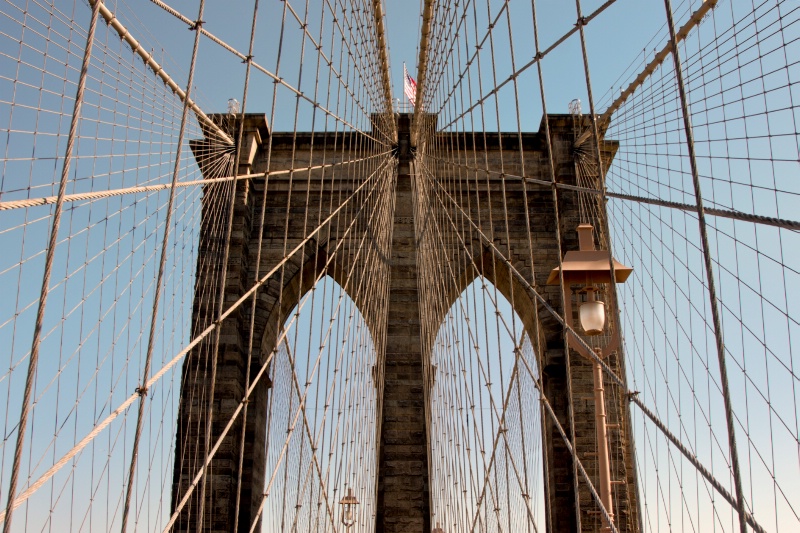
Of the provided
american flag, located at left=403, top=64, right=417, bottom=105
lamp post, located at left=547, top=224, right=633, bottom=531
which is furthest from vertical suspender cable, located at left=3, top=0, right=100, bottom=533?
american flag, located at left=403, top=64, right=417, bottom=105

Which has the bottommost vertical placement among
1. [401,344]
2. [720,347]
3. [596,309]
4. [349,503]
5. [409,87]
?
[349,503]

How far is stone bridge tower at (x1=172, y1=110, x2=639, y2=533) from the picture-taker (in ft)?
34.5

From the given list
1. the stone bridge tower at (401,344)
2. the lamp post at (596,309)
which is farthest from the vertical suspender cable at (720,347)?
the stone bridge tower at (401,344)

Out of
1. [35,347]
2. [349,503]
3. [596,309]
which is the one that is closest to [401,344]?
[349,503]

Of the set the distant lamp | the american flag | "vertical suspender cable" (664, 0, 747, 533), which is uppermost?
the american flag

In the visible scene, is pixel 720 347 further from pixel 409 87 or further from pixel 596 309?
pixel 409 87

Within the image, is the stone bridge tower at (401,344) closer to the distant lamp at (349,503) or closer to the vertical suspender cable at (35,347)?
the distant lamp at (349,503)

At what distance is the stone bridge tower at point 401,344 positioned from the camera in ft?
34.5

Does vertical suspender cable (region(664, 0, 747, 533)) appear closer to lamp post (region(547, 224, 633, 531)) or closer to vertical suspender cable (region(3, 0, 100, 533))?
vertical suspender cable (region(3, 0, 100, 533))

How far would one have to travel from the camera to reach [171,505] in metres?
10.5

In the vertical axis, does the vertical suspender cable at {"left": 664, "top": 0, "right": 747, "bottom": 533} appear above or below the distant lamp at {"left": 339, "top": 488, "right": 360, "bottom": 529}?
above

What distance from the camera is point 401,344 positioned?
11625 millimetres

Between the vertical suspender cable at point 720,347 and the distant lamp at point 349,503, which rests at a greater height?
the vertical suspender cable at point 720,347

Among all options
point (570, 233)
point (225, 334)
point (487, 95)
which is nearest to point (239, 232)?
point (225, 334)
